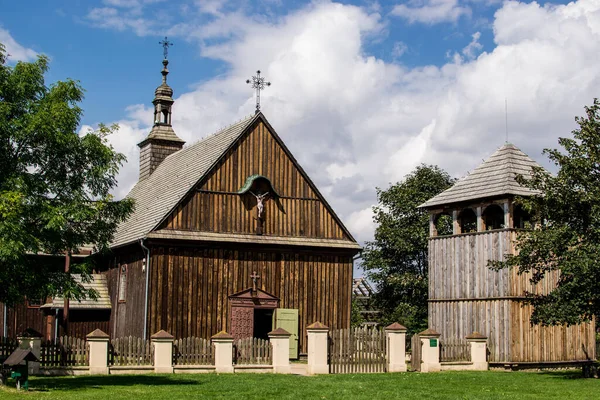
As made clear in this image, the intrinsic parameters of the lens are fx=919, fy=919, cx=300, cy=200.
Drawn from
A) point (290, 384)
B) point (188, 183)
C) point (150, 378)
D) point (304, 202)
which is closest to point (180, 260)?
point (188, 183)

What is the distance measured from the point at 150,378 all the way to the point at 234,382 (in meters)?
3.00

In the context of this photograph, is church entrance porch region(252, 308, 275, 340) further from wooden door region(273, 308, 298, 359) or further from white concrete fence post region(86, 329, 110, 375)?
white concrete fence post region(86, 329, 110, 375)

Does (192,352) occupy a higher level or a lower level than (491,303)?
lower

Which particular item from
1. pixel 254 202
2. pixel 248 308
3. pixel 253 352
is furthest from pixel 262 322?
pixel 253 352

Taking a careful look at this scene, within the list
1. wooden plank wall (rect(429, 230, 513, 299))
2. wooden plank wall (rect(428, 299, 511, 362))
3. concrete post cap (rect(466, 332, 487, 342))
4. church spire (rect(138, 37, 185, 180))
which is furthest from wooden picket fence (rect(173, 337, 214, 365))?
church spire (rect(138, 37, 185, 180))

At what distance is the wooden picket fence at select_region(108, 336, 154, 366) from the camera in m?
27.5

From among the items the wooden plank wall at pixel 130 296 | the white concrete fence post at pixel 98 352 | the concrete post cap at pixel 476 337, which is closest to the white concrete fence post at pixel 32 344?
the white concrete fence post at pixel 98 352

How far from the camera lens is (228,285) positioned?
3441 centimetres

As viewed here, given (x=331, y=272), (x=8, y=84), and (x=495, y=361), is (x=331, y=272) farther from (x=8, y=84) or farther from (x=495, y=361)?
(x=8, y=84)

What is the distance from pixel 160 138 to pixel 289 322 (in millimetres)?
15185

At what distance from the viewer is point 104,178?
2425 centimetres

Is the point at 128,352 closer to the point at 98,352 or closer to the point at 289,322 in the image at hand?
the point at 98,352

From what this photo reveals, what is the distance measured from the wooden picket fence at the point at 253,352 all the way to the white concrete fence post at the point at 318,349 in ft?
4.96

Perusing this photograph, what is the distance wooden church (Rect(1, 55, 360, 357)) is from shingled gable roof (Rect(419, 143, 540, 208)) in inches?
191
